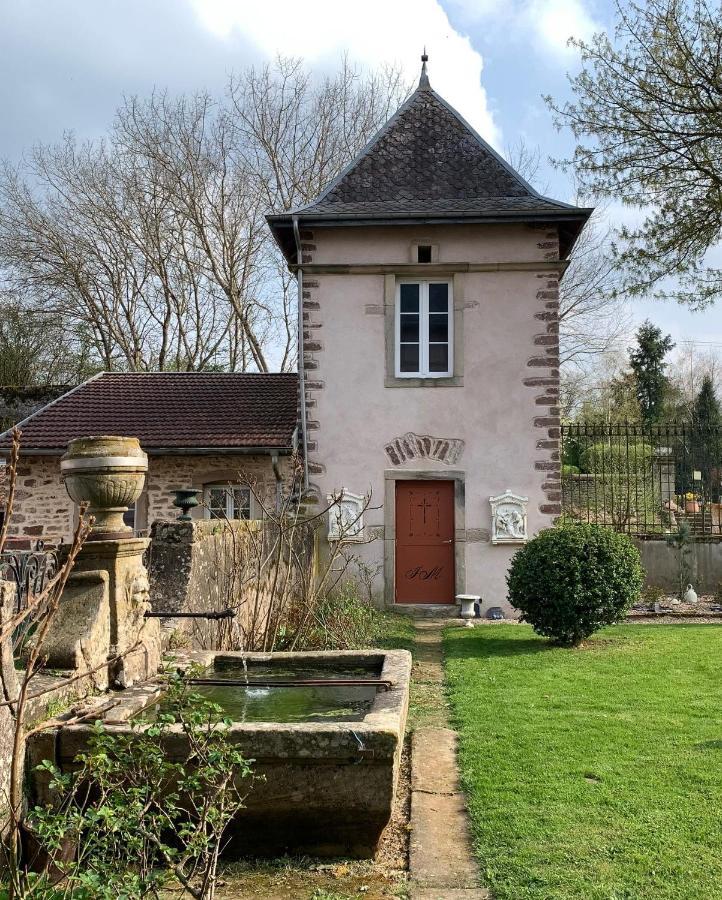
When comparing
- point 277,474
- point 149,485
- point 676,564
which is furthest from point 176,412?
point 676,564

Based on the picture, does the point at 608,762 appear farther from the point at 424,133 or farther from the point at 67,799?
the point at 424,133

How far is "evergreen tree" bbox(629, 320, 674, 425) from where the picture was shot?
32.3m

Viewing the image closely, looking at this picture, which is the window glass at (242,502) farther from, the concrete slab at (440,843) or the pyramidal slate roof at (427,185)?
the concrete slab at (440,843)

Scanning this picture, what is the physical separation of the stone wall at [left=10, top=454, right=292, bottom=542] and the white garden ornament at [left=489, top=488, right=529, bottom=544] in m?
3.30

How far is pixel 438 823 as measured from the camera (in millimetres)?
4129

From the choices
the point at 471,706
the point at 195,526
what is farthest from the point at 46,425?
the point at 471,706

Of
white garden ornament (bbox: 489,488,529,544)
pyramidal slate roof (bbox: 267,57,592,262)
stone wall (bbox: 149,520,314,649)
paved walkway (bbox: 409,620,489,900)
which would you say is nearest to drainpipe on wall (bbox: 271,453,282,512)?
white garden ornament (bbox: 489,488,529,544)

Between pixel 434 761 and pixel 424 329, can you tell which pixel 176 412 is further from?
pixel 434 761

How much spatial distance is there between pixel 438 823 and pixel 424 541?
832 centimetres

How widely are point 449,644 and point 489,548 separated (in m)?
2.97

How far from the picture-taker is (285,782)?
3557mm

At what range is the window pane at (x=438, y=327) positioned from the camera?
12523 mm

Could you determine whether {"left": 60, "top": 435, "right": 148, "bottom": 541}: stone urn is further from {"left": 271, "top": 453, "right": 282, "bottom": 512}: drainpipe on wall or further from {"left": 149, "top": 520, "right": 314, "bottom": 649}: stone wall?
{"left": 271, "top": 453, "right": 282, "bottom": 512}: drainpipe on wall

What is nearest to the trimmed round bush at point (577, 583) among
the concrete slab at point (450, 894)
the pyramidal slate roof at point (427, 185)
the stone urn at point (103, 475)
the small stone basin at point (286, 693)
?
the small stone basin at point (286, 693)
